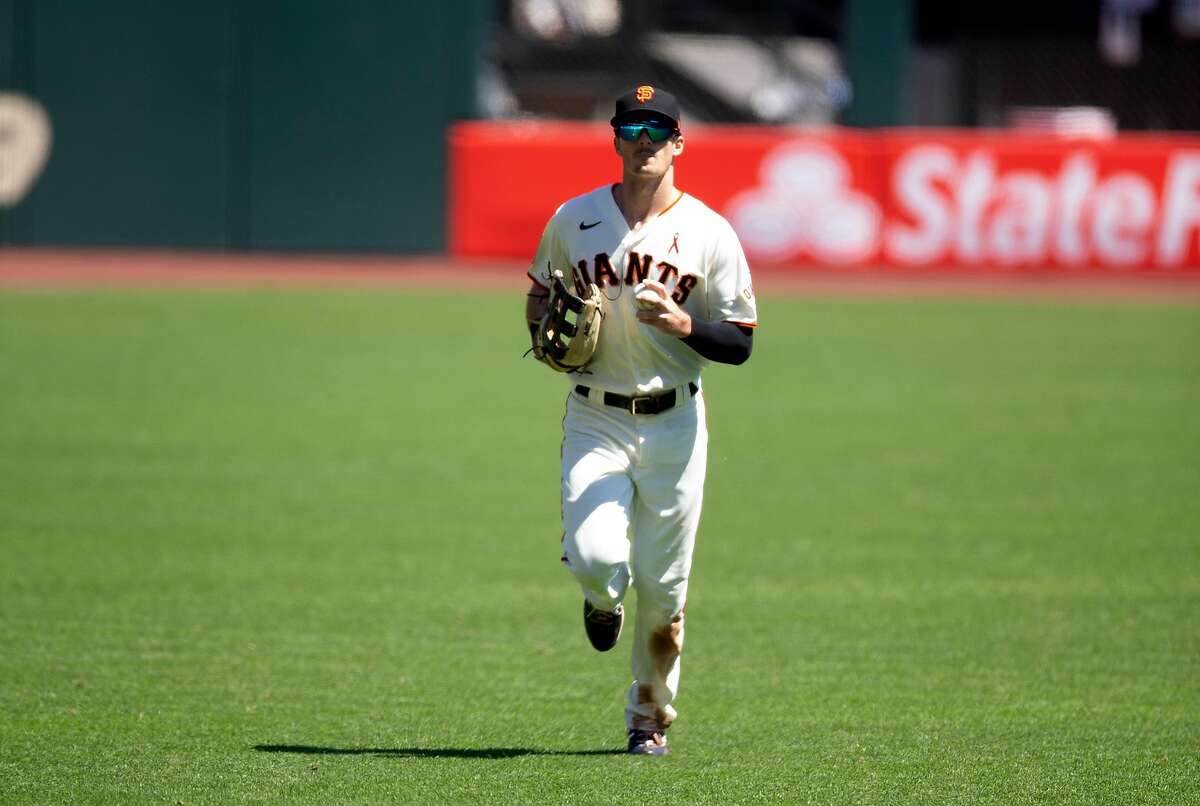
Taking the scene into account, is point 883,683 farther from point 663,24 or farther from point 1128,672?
point 663,24

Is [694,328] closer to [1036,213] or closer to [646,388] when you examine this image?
[646,388]

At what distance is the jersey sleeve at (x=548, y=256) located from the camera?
18.3 ft

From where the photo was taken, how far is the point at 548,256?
223 inches

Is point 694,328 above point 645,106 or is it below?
below

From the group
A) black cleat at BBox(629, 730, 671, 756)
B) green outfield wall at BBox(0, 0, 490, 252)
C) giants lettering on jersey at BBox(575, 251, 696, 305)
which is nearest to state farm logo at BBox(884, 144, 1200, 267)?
green outfield wall at BBox(0, 0, 490, 252)

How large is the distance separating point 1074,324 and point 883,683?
1250 cm

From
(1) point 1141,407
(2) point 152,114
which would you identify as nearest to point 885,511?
(1) point 1141,407

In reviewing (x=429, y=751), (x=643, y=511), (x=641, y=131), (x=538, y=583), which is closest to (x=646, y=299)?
(x=641, y=131)

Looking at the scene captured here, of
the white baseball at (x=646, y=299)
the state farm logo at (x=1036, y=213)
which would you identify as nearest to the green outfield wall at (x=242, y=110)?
the state farm logo at (x=1036, y=213)

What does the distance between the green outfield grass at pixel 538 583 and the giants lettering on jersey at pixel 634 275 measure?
162 cm

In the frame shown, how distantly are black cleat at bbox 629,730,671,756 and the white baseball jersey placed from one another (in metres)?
1.20

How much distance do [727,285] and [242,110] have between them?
720 inches

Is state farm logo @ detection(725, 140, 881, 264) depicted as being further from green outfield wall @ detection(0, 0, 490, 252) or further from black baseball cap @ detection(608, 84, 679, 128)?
black baseball cap @ detection(608, 84, 679, 128)

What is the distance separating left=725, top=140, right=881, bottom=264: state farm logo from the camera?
850 inches
